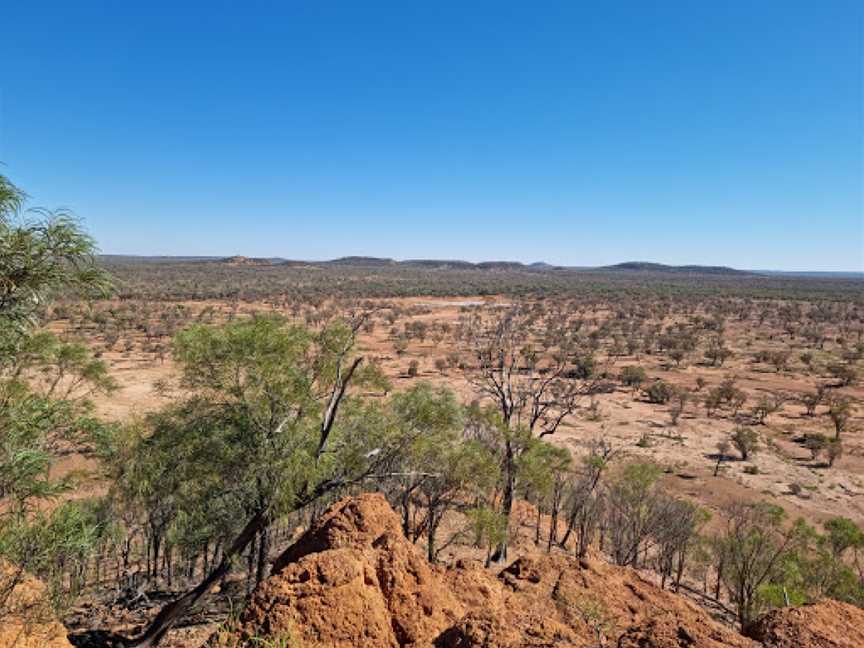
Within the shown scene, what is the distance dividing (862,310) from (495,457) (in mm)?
93591

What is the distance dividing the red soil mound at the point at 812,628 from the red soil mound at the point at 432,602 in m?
0.47

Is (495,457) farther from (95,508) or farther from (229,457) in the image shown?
(95,508)

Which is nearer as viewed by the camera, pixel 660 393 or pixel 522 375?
pixel 660 393

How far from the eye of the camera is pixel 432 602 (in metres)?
6.51

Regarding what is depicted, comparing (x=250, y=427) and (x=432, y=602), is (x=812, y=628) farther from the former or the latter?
(x=250, y=427)

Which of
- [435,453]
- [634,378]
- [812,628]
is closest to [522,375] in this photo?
[634,378]

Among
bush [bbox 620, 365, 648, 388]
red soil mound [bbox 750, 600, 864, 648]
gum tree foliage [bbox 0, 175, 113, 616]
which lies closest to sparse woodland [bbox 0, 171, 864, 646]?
gum tree foliage [bbox 0, 175, 113, 616]

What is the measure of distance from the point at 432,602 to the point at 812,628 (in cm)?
433

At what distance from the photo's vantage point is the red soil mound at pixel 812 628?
5.56m

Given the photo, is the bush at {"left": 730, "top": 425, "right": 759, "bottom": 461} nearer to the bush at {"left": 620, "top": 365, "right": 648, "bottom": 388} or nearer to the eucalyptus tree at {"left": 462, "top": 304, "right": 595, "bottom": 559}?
the eucalyptus tree at {"left": 462, "top": 304, "right": 595, "bottom": 559}

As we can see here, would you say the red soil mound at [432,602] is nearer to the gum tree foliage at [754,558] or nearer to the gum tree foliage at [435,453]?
the gum tree foliage at [435,453]

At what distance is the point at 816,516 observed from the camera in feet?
67.2

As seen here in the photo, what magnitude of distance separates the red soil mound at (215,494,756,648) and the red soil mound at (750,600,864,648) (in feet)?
1.56

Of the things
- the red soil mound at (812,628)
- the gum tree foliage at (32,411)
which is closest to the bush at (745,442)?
the red soil mound at (812,628)
